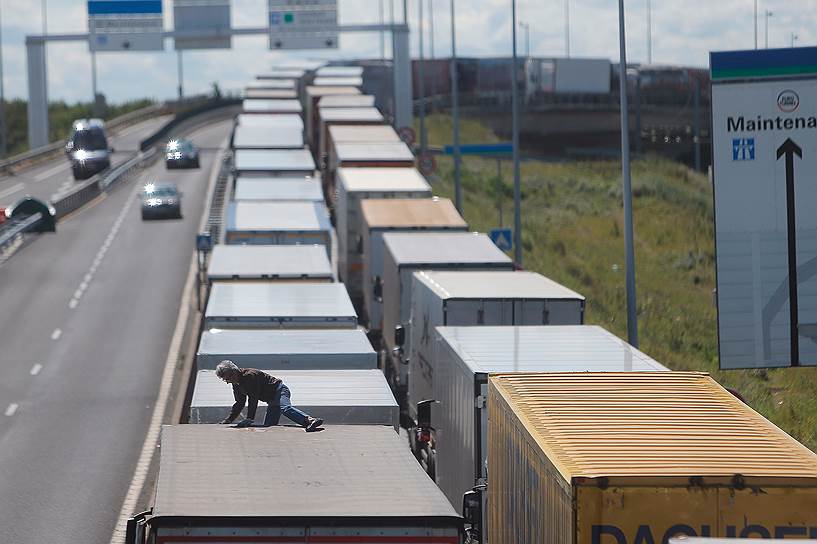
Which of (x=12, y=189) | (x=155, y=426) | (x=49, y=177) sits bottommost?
(x=155, y=426)

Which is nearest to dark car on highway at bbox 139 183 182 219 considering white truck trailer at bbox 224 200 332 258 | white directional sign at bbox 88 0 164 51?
white truck trailer at bbox 224 200 332 258

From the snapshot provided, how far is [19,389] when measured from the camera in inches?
1151

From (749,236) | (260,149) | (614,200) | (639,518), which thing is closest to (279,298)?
(749,236)

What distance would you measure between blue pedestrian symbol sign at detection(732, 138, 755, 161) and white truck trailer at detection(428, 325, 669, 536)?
2300mm

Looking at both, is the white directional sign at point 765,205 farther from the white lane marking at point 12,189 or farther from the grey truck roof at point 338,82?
the grey truck roof at point 338,82

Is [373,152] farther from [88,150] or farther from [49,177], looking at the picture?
[49,177]

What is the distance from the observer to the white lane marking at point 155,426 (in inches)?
792

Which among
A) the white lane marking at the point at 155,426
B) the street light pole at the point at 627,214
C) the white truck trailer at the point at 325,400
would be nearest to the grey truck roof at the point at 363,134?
→ the white lane marking at the point at 155,426

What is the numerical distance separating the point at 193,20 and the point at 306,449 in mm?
66869

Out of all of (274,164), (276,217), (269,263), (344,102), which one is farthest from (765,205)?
(344,102)

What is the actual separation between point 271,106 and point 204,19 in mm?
6478

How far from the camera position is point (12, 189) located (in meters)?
72.0

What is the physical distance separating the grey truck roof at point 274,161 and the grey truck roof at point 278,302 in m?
23.3

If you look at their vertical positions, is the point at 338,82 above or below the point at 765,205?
above
